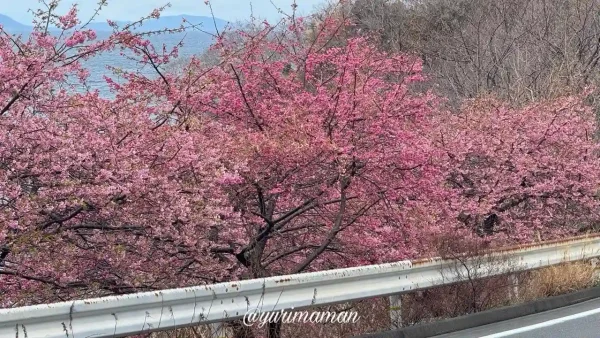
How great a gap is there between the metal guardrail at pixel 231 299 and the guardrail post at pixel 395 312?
13 cm

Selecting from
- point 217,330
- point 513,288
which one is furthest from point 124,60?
point 513,288

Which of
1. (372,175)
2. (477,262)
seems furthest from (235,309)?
(372,175)

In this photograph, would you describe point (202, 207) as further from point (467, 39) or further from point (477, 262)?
point (467, 39)

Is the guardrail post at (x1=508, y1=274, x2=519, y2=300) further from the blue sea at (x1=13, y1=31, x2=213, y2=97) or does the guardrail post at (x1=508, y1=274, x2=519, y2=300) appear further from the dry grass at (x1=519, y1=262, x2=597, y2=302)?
the blue sea at (x1=13, y1=31, x2=213, y2=97)

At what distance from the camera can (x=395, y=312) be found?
6.81 metres

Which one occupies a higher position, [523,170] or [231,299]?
[231,299]

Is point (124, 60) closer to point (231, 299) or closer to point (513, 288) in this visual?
point (231, 299)

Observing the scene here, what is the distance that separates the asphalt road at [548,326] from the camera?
689 cm

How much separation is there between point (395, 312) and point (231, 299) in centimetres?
195

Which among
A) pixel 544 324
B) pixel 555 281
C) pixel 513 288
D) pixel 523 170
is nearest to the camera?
pixel 544 324

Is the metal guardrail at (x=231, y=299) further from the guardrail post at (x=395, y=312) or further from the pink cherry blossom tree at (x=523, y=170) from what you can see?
the pink cherry blossom tree at (x=523, y=170)

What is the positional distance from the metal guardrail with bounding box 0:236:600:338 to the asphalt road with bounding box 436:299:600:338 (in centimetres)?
56

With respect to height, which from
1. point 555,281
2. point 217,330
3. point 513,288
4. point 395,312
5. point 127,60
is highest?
point 127,60

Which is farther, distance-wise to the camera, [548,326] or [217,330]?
[548,326]
